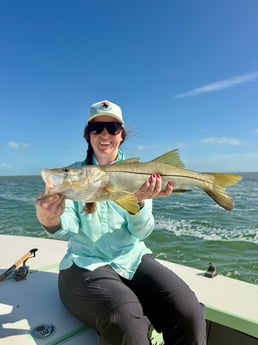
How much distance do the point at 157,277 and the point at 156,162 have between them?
35.7 inches

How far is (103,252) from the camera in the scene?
254 centimetres

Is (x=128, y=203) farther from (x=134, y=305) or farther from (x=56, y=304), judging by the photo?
(x=56, y=304)

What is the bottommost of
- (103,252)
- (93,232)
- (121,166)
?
(103,252)

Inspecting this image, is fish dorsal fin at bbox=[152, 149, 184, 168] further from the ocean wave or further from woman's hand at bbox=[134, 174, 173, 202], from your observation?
the ocean wave

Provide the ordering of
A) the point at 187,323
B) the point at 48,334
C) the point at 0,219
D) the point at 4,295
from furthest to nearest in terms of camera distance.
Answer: the point at 0,219, the point at 4,295, the point at 48,334, the point at 187,323

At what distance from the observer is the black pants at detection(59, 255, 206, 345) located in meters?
1.91

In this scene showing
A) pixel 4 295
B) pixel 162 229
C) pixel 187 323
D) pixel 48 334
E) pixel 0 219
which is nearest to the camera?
pixel 187 323

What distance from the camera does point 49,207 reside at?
2166 millimetres

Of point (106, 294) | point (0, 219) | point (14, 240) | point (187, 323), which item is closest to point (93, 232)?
point (106, 294)

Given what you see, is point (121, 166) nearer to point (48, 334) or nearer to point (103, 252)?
point (103, 252)

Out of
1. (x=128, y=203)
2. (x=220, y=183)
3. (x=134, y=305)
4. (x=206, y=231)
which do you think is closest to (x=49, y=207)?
(x=128, y=203)

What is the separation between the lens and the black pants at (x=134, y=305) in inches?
75.4

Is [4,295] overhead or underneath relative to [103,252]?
underneath

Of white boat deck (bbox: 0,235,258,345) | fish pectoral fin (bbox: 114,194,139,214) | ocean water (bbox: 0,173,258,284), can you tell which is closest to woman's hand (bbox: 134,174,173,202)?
fish pectoral fin (bbox: 114,194,139,214)
